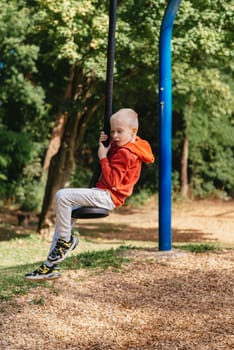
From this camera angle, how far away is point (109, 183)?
157 inches

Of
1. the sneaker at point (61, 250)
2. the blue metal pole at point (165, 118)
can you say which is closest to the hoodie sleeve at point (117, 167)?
the sneaker at point (61, 250)

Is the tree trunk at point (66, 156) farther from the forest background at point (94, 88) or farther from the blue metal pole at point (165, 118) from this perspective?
the blue metal pole at point (165, 118)

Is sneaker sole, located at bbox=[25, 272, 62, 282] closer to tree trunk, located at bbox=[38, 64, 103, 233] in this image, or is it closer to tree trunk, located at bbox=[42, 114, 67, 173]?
tree trunk, located at bbox=[38, 64, 103, 233]

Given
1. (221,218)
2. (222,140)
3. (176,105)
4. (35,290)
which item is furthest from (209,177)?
(35,290)

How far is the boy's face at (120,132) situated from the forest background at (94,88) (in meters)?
5.56

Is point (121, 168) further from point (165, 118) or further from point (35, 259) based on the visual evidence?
point (35, 259)

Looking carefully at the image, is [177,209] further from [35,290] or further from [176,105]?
[35,290]

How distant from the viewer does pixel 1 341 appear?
429 cm

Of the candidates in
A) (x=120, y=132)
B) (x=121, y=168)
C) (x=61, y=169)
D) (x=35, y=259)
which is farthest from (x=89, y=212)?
(x=61, y=169)

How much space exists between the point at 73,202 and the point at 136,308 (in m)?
1.34

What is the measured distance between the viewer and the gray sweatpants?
12.8 ft

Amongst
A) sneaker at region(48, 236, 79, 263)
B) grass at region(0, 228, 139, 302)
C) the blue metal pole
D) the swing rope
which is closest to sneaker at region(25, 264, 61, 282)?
sneaker at region(48, 236, 79, 263)

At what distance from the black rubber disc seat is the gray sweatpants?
0.03 metres

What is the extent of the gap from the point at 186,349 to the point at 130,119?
61.0 inches
